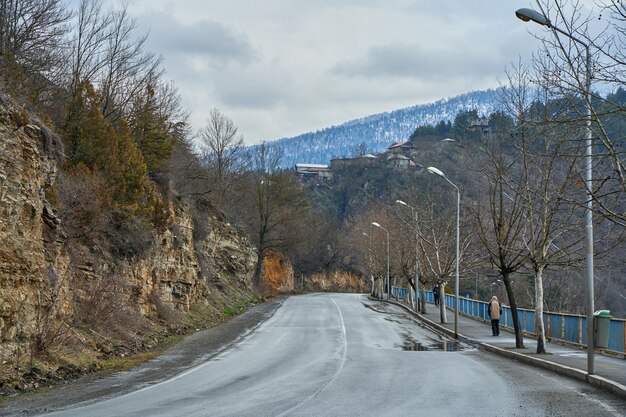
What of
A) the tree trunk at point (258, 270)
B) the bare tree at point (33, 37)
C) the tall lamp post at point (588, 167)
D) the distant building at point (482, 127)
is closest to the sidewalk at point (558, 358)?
the tall lamp post at point (588, 167)

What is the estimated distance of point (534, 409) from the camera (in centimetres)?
1180

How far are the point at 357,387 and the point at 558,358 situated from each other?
8.65m

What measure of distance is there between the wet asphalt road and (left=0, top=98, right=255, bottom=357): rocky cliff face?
3857mm

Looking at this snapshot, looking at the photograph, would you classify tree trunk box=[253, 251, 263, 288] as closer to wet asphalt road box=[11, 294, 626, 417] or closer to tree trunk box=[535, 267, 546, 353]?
wet asphalt road box=[11, 294, 626, 417]

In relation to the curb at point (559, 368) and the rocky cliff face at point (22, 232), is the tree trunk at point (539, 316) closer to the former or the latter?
the curb at point (559, 368)

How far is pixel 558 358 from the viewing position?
2109 centimetres

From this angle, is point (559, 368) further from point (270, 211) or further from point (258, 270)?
point (270, 211)

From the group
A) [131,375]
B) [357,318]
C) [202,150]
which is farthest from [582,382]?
[202,150]

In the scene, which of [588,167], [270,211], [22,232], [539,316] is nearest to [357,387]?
[588,167]

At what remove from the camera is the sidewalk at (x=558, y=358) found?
614 inches

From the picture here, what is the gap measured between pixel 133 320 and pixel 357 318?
1957 centimetres

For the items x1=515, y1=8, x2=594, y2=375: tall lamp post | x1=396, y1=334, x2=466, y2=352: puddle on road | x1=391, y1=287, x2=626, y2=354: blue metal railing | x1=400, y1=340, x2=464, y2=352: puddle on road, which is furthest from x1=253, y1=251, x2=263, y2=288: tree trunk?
x1=515, y1=8, x2=594, y2=375: tall lamp post

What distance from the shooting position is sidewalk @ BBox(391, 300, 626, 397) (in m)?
15.6

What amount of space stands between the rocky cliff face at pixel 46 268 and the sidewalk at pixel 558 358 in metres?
12.6
